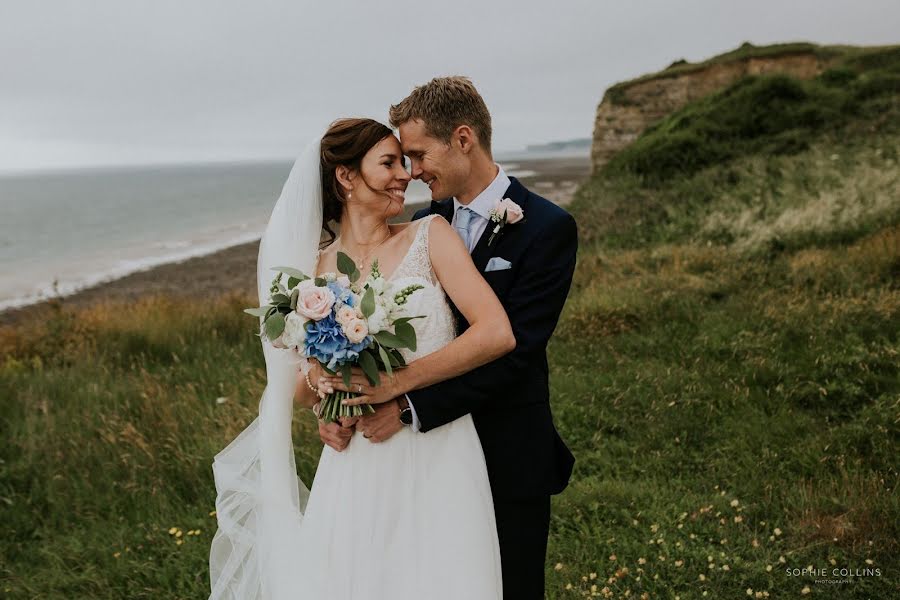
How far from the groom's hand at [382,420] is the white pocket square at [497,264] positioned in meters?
0.68

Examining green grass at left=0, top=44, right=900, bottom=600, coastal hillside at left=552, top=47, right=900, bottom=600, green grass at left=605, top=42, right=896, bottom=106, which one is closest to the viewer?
coastal hillside at left=552, top=47, right=900, bottom=600

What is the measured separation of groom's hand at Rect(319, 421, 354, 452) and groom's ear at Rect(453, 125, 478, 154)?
1306 mm

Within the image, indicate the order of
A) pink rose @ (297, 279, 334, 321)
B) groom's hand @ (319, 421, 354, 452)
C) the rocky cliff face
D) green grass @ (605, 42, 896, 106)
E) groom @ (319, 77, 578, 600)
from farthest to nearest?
the rocky cliff face
green grass @ (605, 42, 896, 106)
groom's hand @ (319, 421, 354, 452)
groom @ (319, 77, 578, 600)
pink rose @ (297, 279, 334, 321)

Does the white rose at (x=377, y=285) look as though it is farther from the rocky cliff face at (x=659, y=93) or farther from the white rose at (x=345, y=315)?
the rocky cliff face at (x=659, y=93)

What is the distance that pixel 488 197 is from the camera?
3008 millimetres

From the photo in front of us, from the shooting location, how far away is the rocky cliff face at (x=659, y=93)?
29219 millimetres

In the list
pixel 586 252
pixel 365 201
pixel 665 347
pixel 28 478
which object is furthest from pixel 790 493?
pixel 586 252

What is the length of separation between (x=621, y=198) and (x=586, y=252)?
4.96 m

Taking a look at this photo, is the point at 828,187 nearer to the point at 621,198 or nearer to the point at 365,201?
the point at 621,198

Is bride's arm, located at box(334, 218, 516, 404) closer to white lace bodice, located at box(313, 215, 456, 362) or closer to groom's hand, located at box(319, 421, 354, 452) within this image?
white lace bodice, located at box(313, 215, 456, 362)

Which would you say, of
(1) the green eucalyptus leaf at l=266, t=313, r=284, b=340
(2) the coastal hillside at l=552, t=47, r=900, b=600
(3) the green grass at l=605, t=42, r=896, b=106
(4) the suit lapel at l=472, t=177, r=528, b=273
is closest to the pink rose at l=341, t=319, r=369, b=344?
(1) the green eucalyptus leaf at l=266, t=313, r=284, b=340

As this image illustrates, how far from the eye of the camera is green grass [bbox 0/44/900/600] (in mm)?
4133

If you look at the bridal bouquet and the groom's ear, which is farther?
the groom's ear

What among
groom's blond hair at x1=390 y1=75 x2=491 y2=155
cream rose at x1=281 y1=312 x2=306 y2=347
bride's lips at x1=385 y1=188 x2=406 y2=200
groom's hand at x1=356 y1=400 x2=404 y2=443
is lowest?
groom's hand at x1=356 y1=400 x2=404 y2=443
